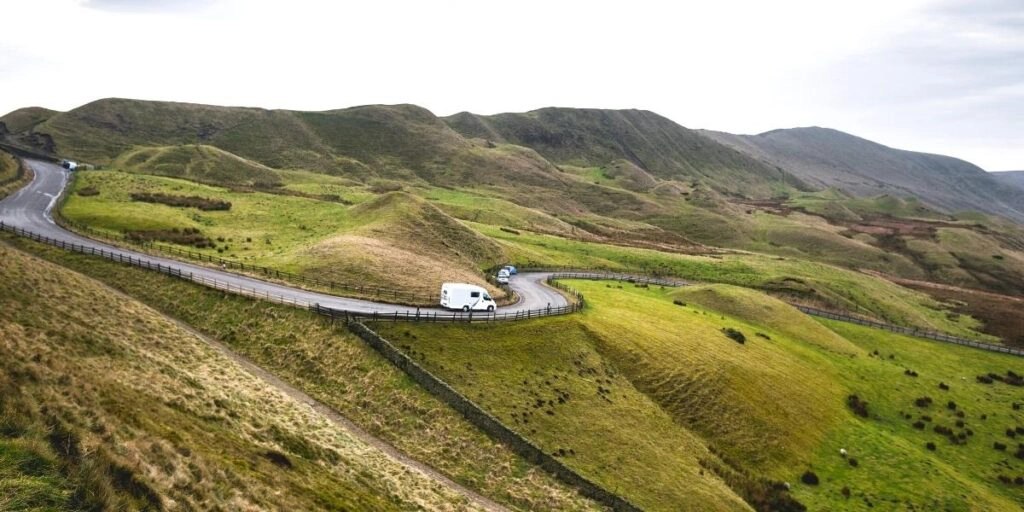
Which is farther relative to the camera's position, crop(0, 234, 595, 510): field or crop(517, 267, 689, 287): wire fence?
Answer: crop(517, 267, 689, 287): wire fence

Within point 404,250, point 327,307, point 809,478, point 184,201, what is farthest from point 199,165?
point 809,478

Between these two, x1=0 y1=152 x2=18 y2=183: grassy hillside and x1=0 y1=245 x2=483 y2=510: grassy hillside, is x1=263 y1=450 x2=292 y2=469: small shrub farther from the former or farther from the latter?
x1=0 y1=152 x2=18 y2=183: grassy hillside

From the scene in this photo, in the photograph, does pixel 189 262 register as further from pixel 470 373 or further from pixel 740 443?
pixel 740 443

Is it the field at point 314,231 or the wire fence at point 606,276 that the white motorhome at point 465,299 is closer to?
the field at point 314,231

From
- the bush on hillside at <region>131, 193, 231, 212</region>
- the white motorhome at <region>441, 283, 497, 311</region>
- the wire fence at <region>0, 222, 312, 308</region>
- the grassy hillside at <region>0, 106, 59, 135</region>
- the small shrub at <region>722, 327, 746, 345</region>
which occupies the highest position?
the grassy hillside at <region>0, 106, 59, 135</region>

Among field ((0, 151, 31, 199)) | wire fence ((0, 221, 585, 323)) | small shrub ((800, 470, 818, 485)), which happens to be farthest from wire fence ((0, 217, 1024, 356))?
field ((0, 151, 31, 199))

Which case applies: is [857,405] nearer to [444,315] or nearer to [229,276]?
[444,315]
